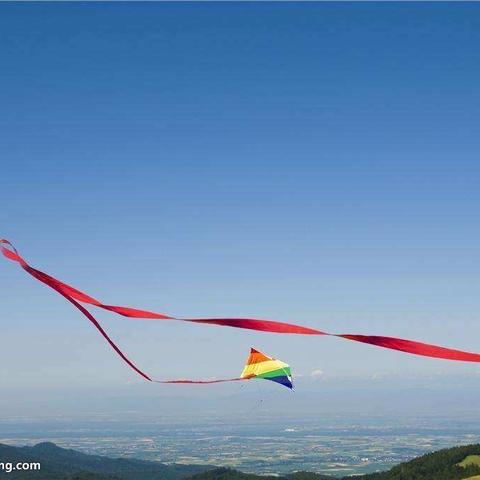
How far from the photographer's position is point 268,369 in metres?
11.8

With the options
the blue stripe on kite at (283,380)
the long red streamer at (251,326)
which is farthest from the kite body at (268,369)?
the long red streamer at (251,326)

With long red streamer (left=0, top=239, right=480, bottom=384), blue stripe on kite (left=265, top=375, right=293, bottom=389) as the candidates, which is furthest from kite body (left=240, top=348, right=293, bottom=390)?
long red streamer (left=0, top=239, right=480, bottom=384)

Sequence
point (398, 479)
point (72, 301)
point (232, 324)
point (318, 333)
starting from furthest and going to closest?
1. point (398, 479)
2. point (72, 301)
3. point (232, 324)
4. point (318, 333)

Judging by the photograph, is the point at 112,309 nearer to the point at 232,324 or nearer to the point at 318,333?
the point at 232,324

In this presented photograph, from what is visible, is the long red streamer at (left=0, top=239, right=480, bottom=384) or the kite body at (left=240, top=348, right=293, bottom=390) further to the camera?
the kite body at (left=240, top=348, right=293, bottom=390)

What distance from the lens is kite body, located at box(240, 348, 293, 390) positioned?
37.6ft

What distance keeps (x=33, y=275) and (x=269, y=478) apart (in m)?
197

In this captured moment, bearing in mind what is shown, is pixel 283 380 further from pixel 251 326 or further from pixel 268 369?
pixel 251 326

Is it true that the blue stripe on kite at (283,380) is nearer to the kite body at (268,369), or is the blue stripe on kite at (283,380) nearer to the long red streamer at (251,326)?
the kite body at (268,369)

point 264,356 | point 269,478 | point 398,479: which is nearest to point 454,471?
point 398,479

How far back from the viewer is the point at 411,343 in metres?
6.91

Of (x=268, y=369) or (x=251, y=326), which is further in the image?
(x=268, y=369)

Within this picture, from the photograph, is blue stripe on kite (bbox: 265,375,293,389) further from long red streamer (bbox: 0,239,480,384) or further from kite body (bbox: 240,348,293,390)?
long red streamer (bbox: 0,239,480,384)

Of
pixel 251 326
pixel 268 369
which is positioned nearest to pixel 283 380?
pixel 268 369
